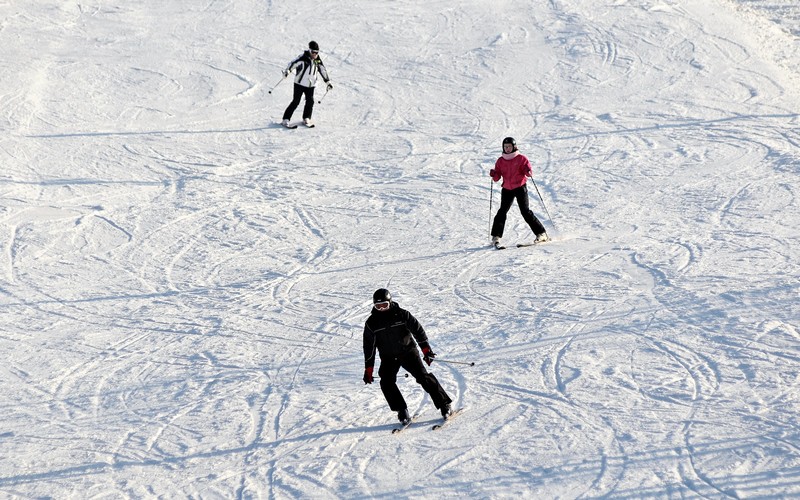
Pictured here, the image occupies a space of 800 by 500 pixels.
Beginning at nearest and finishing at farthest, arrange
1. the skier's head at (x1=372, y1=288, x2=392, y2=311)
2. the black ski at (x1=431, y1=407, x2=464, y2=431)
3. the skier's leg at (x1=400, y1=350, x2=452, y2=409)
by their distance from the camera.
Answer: the skier's head at (x1=372, y1=288, x2=392, y2=311) → the skier's leg at (x1=400, y1=350, x2=452, y2=409) → the black ski at (x1=431, y1=407, x2=464, y2=431)

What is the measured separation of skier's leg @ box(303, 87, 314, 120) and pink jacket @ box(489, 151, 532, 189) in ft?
18.3

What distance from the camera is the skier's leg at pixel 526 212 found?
1058cm

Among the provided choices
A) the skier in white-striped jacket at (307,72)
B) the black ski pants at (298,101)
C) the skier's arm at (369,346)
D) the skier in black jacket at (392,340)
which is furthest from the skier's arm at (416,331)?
the black ski pants at (298,101)

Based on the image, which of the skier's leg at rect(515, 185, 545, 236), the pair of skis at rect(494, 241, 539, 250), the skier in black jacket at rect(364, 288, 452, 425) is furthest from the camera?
the pair of skis at rect(494, 241, 539, 250)

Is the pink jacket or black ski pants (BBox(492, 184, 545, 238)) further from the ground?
the pink jacket

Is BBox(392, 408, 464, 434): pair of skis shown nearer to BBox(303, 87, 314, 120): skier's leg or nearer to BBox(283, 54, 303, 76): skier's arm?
BBox(283, 54, 303, 76): skier's arm

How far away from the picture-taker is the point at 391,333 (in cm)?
707

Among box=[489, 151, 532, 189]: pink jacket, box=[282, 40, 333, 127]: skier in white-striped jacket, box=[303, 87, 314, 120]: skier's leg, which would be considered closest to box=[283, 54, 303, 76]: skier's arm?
box=[282, 40, 333, 127]: skier in white-striped jacket

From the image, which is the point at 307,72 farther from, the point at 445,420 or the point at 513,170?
the point at 445,420

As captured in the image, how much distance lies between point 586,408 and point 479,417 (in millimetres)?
869

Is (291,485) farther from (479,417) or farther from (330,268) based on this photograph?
(330,268)

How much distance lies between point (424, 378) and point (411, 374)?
121 mm

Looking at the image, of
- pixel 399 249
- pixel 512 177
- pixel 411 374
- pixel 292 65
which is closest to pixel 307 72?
pixel 292 65

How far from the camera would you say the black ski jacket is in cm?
705
